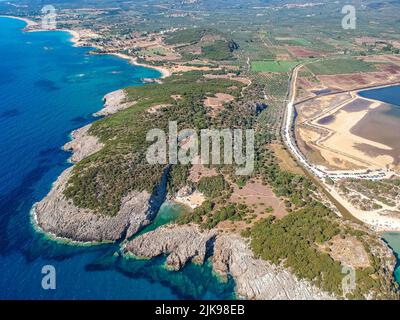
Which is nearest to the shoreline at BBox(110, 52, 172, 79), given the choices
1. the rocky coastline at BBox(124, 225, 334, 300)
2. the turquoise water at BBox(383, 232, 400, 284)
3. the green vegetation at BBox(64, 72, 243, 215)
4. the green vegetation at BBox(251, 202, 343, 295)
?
the green vegetation at BBox(64, 72, 243, 215)

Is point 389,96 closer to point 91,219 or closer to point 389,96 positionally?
point 389,96

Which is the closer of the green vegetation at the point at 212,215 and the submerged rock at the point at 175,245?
the submerged rock at the point at 175,245

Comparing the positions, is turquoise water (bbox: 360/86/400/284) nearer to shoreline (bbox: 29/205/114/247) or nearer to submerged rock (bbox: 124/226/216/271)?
submerged rock (bbox: 124/226/216/271)

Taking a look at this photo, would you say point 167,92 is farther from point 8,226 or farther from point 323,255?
point 323,255

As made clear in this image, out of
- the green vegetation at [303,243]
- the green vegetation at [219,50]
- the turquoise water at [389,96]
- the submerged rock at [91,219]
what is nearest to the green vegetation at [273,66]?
the green vegetation at [219,50]

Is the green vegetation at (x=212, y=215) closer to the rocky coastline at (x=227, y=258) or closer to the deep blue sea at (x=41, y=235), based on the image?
the rocky coastline at (x=227, y=258)

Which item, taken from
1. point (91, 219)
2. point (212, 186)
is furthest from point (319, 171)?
point (91, 219)
